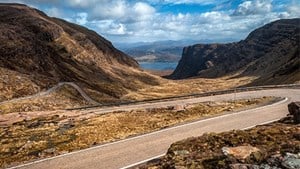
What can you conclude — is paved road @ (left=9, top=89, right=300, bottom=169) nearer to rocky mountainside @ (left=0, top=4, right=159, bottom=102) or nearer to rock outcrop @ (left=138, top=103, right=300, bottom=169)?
rock outcrop @ (left=138, top=103, right=300, bottom=169)

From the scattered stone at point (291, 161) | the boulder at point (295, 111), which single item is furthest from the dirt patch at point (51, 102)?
the scattered stone at point (291, 161)

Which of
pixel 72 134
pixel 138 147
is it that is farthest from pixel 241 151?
pixel 72 134

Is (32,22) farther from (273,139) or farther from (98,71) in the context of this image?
(273,139)

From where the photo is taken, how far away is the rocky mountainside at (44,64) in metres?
115

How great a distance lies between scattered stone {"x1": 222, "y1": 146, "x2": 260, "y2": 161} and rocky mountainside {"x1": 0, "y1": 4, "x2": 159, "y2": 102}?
90.1 m

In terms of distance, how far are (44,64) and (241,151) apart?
5739 inches

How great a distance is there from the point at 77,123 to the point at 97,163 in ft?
61.3

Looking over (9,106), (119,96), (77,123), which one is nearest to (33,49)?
(119,96)

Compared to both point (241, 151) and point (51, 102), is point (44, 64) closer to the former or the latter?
point (51, 102)

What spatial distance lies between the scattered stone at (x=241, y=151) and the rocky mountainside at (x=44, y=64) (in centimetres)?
9013

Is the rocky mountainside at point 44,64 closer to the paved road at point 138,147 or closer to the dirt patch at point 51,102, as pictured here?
the dirt patch at point 51,102

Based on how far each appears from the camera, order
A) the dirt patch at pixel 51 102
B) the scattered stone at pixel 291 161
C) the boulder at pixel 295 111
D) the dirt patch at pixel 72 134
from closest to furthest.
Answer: the scattered stone at pixel 291 161 < the boulder at pixel 295 111 < the dirt patch at pixel 72 134 < the dirt patch at pixel 51 102

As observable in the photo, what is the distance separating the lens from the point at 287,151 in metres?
12.2

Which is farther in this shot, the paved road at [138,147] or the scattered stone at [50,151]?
the scattered stone at [50,151]
